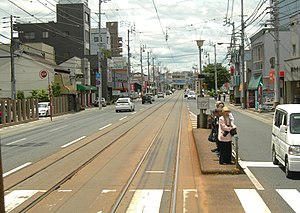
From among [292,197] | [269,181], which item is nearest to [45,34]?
[269,181]

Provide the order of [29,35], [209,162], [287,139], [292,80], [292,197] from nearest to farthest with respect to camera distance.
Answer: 1. [292,197]
2. [287,139]
3. [209,162]
4. [292,80]
5. [29,35]

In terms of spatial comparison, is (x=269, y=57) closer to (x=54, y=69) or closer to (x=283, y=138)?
(x=54, y=69)

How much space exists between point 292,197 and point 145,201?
9.73ft

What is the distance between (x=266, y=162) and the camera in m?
14.2

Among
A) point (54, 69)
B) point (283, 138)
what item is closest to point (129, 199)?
point (283, 138)

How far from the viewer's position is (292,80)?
41.7 meters

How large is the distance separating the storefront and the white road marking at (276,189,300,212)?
3106 cm

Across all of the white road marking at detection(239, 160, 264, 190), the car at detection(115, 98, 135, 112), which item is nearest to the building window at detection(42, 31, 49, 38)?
the car at detection(115, 98, 135, 112)

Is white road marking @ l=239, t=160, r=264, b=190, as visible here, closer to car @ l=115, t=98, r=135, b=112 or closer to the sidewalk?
the sidewalk

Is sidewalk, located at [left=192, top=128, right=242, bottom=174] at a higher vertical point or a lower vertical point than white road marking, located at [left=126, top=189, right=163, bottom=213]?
higher

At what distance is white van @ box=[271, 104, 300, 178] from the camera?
11.1 m

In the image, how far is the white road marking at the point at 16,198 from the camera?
8.95 meters

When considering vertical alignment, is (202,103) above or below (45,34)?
below

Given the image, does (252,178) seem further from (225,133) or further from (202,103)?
(202,103)
